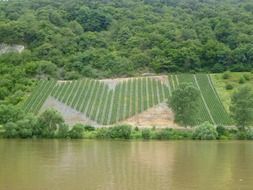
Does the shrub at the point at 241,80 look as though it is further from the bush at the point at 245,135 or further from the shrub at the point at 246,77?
the bush at the point at 245,135

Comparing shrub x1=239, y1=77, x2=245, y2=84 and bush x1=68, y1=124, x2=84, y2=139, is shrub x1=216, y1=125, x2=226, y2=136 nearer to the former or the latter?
bush x1=68, y1=124, x2=84, y2=139

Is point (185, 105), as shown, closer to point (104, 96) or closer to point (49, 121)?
point (104, 96)

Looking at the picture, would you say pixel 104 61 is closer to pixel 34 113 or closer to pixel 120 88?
pixel 120 88

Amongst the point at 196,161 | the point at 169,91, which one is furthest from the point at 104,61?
the point at 196,161

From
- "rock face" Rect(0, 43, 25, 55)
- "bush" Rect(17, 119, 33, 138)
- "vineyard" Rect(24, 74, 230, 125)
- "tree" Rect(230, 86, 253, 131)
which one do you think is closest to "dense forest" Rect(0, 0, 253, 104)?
"rock face" Rect(0, 43, 25, 55)

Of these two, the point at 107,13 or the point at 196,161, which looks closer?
the point at 196,161

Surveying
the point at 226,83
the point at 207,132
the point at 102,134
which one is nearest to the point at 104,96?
the point at 102,134

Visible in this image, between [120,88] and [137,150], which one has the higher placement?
[120,88]
